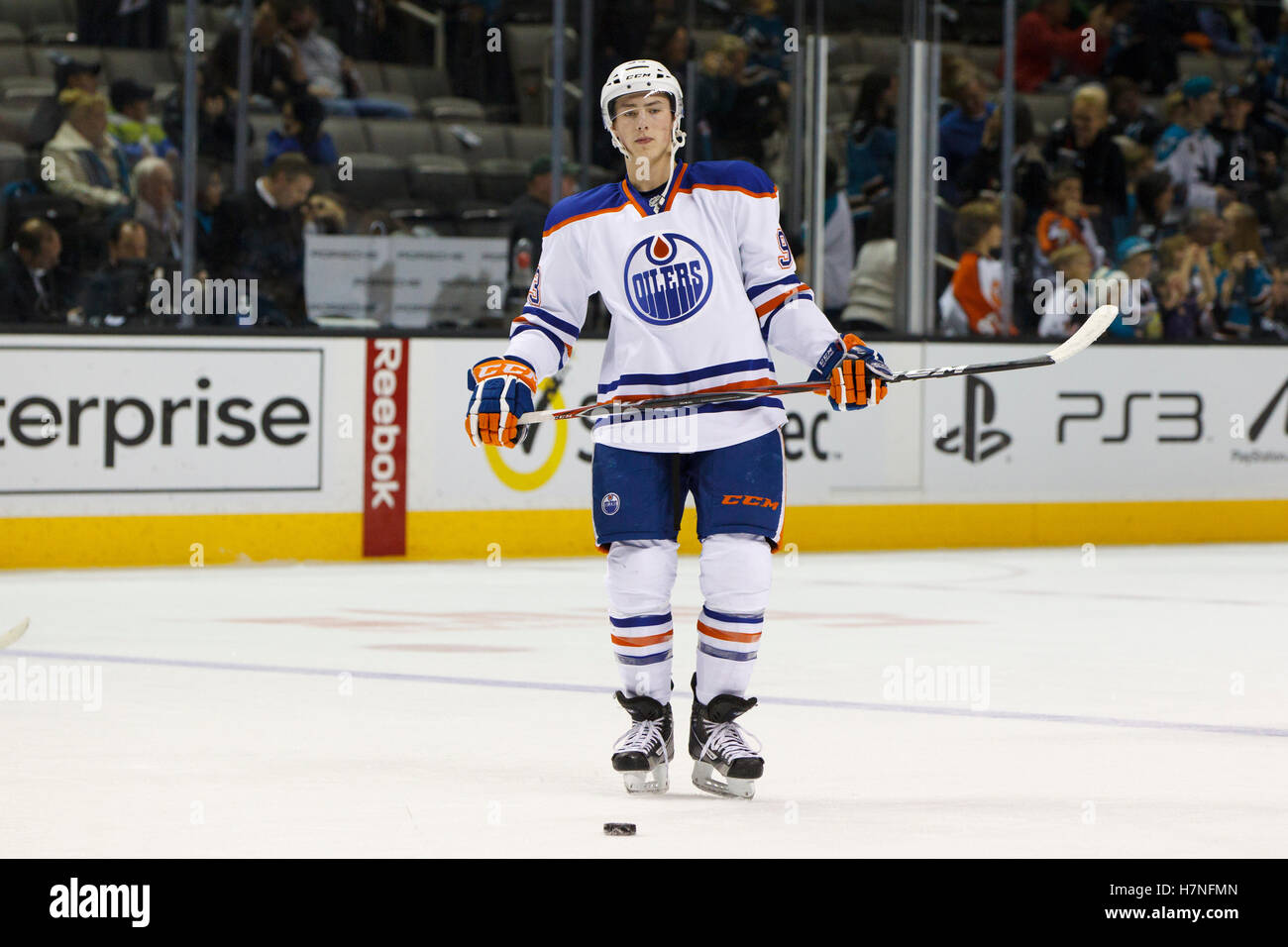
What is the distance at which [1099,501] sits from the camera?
1178 centimetres

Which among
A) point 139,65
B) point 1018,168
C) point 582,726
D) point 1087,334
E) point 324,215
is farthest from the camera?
point 1018,168

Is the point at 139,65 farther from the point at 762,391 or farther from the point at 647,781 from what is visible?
the point at 647,781

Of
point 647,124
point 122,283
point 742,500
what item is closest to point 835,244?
point 122,283

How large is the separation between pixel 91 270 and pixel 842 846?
6.95m

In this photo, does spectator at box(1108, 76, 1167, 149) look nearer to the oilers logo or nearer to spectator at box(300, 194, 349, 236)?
spectator at box(300, 194, 349, 236)

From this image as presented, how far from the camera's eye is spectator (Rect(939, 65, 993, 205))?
38.0 ft

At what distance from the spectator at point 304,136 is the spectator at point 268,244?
0.19 metres

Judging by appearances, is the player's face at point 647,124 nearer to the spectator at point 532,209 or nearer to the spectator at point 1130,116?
the spectator at point 532,209

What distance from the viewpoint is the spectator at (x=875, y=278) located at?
11.5 metres

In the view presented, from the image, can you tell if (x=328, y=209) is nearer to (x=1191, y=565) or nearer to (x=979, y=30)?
(x=979, y=30)

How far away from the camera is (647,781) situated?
429cm

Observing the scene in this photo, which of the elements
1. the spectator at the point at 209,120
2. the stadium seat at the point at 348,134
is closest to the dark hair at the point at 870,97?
the stadium seat at the point at 348,134

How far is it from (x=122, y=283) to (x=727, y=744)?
6.27 metres

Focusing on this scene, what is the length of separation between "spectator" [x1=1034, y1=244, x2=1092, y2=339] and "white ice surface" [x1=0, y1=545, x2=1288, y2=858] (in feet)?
9.64
